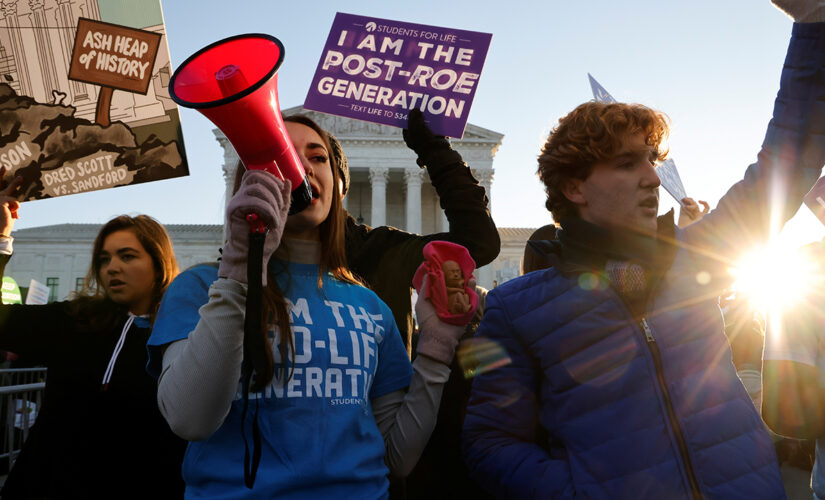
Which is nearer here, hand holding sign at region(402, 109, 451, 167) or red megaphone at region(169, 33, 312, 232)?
red megaphone at region(169, 33, 312, 232)

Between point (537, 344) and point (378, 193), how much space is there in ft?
128

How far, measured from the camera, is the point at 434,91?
2582 mm

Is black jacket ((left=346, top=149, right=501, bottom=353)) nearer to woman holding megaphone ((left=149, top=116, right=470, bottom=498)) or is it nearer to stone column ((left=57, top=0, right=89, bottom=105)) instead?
woman holding megaphone ((left=149, top=116, right=470, bottom=498))

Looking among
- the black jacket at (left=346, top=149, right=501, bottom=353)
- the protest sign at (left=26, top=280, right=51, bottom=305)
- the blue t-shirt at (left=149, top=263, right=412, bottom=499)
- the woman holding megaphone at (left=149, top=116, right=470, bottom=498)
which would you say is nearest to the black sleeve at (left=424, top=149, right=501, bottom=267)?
the black jacket at (left=346, top=149, right=501, bottom=353)

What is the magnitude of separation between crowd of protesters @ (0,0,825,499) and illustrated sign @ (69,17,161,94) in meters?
1.46

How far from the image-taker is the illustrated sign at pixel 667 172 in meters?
3.12

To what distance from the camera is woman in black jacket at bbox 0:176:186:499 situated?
249 centimetres

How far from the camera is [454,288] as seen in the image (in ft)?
5.70

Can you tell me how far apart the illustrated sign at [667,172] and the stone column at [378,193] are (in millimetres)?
36276

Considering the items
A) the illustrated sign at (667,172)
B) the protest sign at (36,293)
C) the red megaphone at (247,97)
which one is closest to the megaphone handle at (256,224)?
the red megaphone at (247,97)

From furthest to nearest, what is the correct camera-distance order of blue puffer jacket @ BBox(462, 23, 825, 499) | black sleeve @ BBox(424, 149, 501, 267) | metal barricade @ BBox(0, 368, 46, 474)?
metal barricade @ BBox(0, 368, 46, 474)
black sleeve @ BBox(424, 149, 501, 267)
blue puffer jacket @ BBox(462, 23, 825, 499)

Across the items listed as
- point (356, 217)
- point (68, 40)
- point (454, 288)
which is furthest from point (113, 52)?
point (356, 217)

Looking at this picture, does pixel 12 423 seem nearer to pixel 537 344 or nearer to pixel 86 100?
pixel 86 100

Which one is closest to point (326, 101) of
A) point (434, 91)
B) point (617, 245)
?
point (434, 91)
